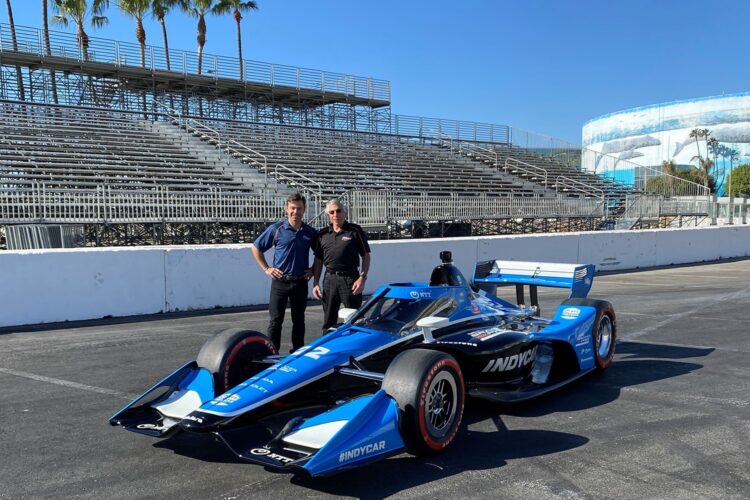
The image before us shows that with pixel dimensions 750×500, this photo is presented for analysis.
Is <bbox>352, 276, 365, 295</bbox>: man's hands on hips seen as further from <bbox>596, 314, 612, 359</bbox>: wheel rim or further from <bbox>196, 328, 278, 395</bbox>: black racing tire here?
<bbox>596, 314, 612, 359</bbox>: wheel rim

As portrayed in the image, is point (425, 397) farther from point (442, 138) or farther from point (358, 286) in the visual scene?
point (442, 138)

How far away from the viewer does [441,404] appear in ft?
14.2

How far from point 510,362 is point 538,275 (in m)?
2.14

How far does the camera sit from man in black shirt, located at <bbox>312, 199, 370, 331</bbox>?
6309 millimetres

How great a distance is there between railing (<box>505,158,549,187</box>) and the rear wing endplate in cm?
2542

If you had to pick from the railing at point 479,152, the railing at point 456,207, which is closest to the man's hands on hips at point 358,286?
the railing at point 456,207

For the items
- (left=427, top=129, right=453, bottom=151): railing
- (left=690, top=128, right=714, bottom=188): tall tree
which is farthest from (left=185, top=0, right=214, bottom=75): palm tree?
(left=690, top=128, right=714, bottom=188): tall tree

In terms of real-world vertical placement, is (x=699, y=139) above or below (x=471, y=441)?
above

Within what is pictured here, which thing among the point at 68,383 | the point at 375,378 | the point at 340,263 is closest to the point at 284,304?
the point at 340,263

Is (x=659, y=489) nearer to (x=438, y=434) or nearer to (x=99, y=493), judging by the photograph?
(x=438, y=434)

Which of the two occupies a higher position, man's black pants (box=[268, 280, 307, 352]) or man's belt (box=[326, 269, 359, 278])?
man's belt (box=[326, 269, 359, 278])

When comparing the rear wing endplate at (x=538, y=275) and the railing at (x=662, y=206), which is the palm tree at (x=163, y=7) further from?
the rear wing endplate at (x=538, y=275)

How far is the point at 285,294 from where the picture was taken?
20.6ft

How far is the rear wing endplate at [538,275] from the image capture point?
7.19 metres
